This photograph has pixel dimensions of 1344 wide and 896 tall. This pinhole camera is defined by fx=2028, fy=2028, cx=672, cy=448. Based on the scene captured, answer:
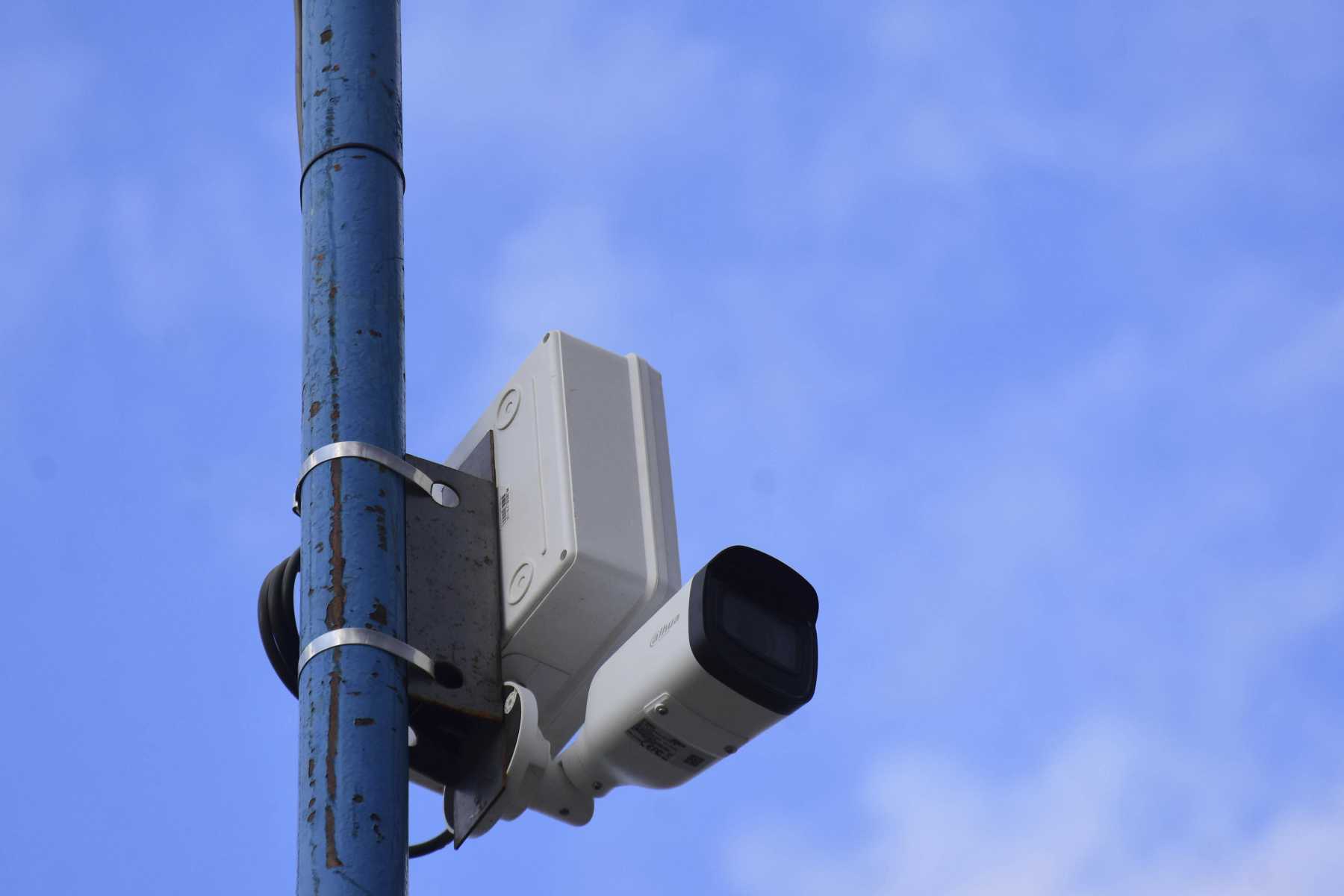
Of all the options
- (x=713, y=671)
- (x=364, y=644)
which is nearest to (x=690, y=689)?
(x=713, y=671)

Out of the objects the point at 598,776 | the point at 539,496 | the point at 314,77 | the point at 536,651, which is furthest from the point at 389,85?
the point at 598,776

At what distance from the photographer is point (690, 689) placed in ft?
8.98

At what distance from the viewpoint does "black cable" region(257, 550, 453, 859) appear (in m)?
3.13

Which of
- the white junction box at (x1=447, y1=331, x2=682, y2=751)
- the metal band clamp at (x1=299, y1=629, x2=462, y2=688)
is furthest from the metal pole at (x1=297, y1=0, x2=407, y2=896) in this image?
the white junction box at (x1=447, y1=331, x2=682, y2=751)

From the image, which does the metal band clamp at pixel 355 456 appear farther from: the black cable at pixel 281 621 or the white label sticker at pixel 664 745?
the white label sticker at pixel 664 745

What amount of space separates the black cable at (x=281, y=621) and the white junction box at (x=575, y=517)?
0.33 meters

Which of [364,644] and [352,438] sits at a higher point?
[352,438]

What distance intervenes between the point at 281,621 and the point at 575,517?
484 mm

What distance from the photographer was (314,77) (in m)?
3.26

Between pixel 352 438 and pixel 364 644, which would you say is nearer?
pixel 364 644

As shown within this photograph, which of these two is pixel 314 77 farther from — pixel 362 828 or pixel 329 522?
pixel 362 828

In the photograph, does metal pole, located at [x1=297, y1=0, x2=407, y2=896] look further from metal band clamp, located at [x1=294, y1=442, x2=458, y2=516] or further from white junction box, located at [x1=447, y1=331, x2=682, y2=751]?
white junction box, located at [x1=447, y1=331, x2=682, y2=751]

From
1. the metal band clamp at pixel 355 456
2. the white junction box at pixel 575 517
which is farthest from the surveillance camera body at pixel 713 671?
the metal band clamp at pixel 355 456

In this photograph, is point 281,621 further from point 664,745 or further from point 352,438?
point 664,745
